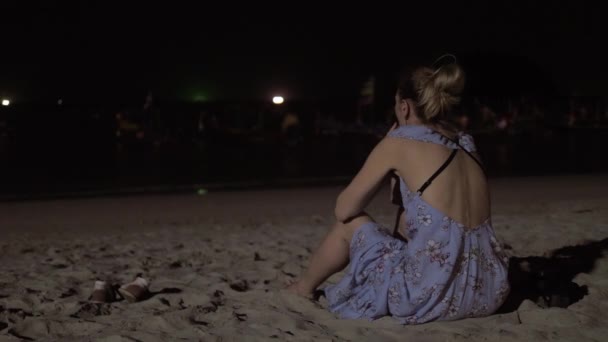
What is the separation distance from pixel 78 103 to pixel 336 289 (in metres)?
50.5

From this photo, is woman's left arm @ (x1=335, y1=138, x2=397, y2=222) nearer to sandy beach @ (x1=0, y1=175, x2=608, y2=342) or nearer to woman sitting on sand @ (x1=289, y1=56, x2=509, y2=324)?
woman sitting on sand @ (x1=289, y1=56, x2=509, y2=324)

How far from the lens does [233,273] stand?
420 cm

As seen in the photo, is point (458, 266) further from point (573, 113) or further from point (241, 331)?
point (573, 113)

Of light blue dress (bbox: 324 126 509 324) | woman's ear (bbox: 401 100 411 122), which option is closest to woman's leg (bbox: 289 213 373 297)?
light blue dress (bbox: 324 126 509 324)

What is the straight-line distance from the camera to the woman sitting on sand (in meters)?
2.72

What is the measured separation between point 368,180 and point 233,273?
1637mm

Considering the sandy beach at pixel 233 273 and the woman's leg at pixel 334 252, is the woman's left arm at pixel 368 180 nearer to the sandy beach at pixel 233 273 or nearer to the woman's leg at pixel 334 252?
the woman's leg at pixel 334 252

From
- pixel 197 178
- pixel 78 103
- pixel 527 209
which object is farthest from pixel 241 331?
pixel 78 103

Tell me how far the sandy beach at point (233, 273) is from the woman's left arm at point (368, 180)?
1.60ft

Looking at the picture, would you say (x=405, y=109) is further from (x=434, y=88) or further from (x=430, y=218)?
(x=430, y=218)

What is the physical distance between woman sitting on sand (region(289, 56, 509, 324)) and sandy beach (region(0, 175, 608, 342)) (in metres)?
0.12

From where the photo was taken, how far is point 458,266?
2.75m

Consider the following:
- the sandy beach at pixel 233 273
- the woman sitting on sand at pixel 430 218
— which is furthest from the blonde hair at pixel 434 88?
the sandy beach at pixel 233 273

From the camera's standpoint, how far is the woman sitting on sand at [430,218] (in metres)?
2.72
